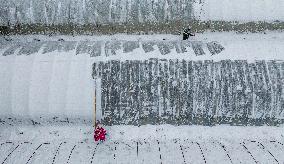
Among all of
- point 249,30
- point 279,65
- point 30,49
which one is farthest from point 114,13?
point 279,65

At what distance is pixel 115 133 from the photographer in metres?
21.9

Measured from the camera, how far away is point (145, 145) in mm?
21031

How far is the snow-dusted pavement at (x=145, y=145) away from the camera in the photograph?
2008cm

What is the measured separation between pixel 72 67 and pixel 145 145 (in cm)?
654

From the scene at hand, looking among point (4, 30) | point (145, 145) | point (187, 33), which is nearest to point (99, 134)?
point (145, 145)

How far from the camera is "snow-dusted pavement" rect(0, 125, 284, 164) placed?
65.9 feet

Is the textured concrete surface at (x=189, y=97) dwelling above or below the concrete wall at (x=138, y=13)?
below

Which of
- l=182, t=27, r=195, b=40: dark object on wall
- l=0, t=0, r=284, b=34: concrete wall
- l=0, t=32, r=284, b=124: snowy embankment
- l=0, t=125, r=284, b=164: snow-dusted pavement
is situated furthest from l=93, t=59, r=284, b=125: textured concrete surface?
l=0, t=0, r=284, b=34: concrete wall

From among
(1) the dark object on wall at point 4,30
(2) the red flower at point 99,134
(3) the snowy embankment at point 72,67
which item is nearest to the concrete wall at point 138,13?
(1) the dark object on wall at point 4,30

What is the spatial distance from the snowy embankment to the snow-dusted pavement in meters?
1.03

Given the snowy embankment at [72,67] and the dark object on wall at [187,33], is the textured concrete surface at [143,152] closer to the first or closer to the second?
the snowy embankment at [72,67]

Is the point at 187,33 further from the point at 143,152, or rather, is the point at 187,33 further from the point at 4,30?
the point at 4,30

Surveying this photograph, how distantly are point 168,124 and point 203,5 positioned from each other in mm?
8660

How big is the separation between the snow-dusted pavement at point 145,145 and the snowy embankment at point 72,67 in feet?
3.39
